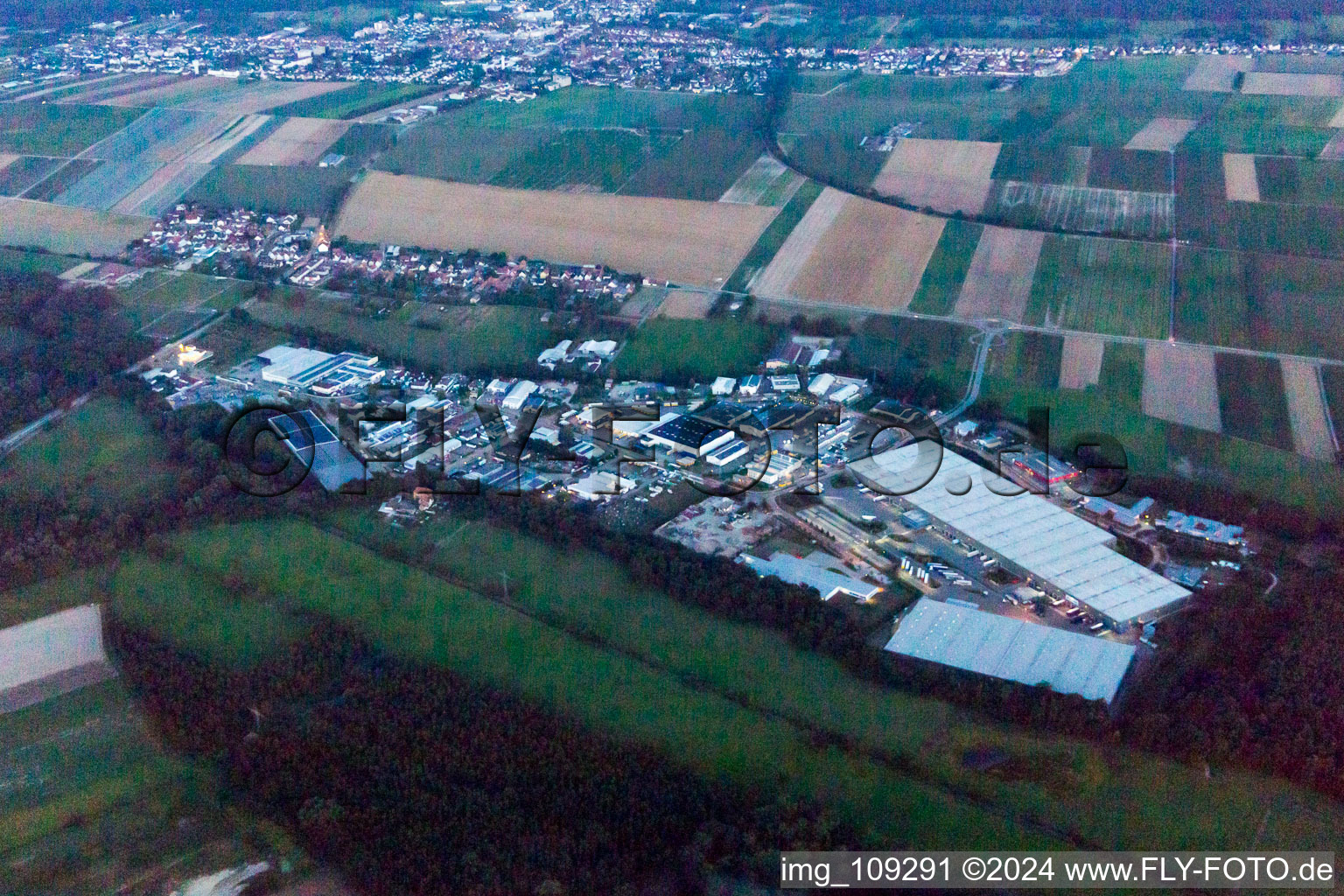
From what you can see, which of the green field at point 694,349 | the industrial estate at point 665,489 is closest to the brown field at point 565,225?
the industrial estate at point 665,489

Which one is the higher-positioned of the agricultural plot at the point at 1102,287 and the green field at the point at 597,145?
the green field at the point at 597,145

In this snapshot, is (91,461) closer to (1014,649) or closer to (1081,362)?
(1014,649)

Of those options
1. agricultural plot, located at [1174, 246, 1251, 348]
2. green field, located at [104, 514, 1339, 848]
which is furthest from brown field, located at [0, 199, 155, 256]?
agricultural plot, located at [1174, 246, 1251, 348]

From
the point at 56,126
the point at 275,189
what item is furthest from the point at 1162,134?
the point at 56,126

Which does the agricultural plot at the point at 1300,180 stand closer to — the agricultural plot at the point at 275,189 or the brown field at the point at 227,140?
the agricultural plot at the point at 275,189

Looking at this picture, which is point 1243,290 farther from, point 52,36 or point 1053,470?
point 52,36

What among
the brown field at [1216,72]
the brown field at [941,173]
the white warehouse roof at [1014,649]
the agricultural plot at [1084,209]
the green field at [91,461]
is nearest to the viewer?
the white warehouse roof at [1014,649]
